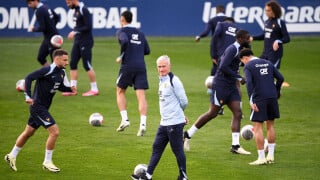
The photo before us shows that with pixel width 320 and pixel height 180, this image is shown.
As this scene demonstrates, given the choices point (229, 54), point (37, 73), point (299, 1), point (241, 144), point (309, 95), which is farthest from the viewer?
point (299, 1)

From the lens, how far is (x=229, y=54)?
1678cm

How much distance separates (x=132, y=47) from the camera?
18969 mm

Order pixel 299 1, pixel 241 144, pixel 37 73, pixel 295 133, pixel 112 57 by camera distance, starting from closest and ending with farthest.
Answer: pixel 37 73 < pixel 241 144 < pixel 295 133 < pixel 112 57 < pixel 299 1

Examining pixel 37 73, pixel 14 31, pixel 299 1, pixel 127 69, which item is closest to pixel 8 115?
pixel 127 69

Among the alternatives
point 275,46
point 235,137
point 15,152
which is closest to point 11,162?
point 15,152

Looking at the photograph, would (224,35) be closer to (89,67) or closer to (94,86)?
(89,67)

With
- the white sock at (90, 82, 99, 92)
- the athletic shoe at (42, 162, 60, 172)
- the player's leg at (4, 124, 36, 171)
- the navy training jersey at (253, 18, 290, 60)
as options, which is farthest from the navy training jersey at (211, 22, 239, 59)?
the athletic shoe at (42, 162, 60, 172)

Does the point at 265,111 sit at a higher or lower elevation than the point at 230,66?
lower

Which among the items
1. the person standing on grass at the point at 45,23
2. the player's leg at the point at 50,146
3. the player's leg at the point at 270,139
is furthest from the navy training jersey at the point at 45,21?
the player's leg at the point at 270,139

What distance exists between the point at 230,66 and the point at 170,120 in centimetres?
317

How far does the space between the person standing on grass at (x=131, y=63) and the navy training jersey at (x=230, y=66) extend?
260 cm

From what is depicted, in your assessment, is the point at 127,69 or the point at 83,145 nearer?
the point at 83,145

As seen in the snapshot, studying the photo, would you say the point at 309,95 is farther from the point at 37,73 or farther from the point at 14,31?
the point at 14,31

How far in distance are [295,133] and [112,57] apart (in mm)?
12762
